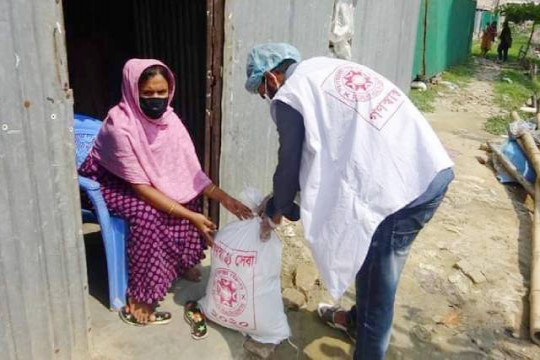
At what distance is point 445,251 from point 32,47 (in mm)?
3419

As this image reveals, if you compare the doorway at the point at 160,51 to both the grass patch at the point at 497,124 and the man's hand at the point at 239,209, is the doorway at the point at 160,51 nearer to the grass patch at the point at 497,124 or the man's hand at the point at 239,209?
the man's hand at the point at 239,209

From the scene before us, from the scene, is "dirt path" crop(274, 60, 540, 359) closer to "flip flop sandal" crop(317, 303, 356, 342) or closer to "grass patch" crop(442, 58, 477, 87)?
"flip flop sandal" crop(317, 303, 356, 342)

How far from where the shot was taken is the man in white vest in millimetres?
1919

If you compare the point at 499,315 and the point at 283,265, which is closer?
the point at 499,315

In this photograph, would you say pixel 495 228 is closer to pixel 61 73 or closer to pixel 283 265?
pixel 283 265

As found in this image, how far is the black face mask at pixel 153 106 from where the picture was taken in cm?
252

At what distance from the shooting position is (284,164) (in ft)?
6.57

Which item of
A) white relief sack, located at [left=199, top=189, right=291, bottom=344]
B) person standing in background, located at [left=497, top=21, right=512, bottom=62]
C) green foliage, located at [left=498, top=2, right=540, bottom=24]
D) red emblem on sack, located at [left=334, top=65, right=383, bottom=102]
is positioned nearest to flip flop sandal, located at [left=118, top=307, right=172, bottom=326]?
white relief sack, located at [left=199, top=189, right=291, bottom=344]

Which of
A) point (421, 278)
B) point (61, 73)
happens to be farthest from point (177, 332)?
point (421, 278)

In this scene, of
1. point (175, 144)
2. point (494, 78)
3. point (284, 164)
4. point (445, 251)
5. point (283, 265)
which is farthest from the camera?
point (494, 78)

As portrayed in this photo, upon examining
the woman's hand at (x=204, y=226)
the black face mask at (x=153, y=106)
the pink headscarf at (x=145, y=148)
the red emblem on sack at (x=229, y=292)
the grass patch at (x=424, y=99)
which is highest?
the black face mask at (x=153, y=106)

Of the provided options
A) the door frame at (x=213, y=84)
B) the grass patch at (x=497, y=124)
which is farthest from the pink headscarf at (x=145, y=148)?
the grass patch at (x=497, y=124)

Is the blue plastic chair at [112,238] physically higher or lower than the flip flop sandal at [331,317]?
higher

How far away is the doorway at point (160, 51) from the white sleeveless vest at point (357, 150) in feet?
3.96
